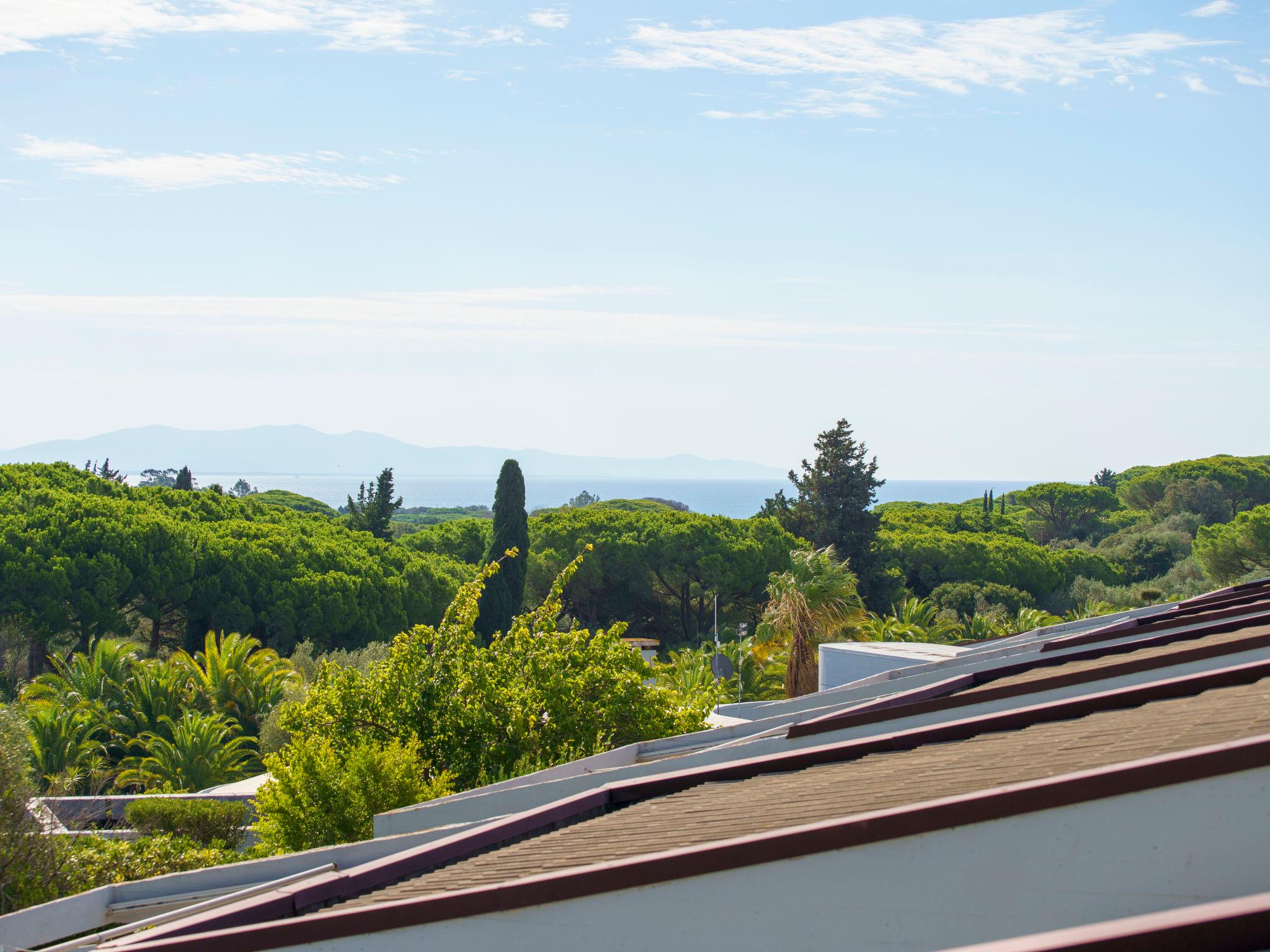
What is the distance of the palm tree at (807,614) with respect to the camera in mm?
25297

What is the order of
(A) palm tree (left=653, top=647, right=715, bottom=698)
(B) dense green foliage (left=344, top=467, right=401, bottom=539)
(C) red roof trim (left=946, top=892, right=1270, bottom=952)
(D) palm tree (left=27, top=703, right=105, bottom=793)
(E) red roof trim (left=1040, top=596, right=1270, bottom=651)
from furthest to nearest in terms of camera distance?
(B) dense green foliage (left=344, top=467, right=401, bottom=539)
(A) palm tree (left=653, top=647, right=715, bottom=698)
(D) palm tree (left=27, top=703, right=105, bottom=793)
(E) red roof trim (left=1040, top=596, right=1270, bottom=651)
(C) red roof trim (left=946, top=892, right=1270, bottom=952)

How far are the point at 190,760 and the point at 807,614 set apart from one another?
13.7 metres

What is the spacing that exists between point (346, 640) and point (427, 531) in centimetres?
1729

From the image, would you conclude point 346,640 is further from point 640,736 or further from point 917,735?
point 917,735

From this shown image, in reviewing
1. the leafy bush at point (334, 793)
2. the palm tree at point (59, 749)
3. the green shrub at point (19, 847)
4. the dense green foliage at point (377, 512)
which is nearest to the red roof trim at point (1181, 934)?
the leafy bush at point (334, 793)

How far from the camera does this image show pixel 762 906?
146 inches

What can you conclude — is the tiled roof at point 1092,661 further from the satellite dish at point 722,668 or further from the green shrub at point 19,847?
the satellite dish at point 722,668

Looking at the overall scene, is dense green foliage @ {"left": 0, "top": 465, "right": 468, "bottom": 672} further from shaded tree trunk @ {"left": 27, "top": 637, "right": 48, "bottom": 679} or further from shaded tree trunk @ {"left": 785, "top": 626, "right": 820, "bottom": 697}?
shaded tree trunk @ {"left": 785, "top": 626, "right": 820, "bottom": 697}

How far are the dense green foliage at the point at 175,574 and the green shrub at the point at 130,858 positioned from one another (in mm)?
21490

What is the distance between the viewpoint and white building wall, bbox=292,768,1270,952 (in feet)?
10.2

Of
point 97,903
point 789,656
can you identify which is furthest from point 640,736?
point 789,656

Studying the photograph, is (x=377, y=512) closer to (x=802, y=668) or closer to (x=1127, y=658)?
(x=802, y=668)

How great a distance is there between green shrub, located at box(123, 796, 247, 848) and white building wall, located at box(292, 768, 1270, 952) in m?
13.8

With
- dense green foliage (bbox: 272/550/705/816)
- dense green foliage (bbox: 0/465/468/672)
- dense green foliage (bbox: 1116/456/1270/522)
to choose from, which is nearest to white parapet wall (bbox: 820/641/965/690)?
dense green foliage (bbox: 272/550/705/816)
